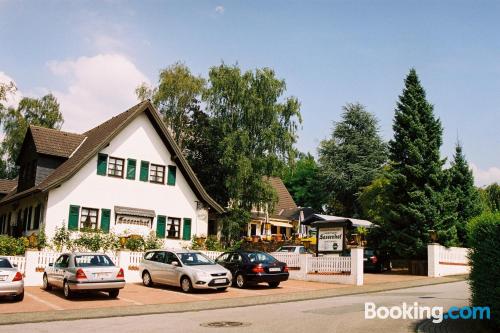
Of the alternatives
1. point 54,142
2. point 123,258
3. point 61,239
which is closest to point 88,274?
point 123,258

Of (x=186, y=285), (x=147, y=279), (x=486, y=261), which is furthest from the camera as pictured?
(x=147, y=279)

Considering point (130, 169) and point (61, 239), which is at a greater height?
point (130, 169)

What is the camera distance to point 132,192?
33219 millimetres

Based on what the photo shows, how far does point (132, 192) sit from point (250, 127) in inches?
522

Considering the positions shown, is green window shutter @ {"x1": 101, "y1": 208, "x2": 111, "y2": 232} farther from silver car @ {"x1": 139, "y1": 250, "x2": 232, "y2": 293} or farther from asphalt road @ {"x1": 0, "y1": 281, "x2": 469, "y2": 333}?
asphalt road @ {"x1": 0, "y1": 281, "x2": 469, "y2": 333}

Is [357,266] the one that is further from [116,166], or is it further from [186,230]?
[116,166]

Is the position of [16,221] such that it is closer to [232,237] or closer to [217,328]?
[232,237]

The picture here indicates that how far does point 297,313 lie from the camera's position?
14.2 metres

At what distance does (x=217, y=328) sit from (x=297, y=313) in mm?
3247

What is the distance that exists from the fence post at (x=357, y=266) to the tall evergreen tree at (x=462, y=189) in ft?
37.5

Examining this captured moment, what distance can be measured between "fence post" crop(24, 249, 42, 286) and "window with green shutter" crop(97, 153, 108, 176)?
10.5 metres

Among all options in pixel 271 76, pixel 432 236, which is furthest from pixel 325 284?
pixel 271 76

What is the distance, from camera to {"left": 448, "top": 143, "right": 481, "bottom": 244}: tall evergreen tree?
32.8 metres

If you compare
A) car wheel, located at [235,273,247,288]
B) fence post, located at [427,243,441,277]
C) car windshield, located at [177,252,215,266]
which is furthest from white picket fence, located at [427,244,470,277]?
car windshield, located at [177,252,215,266]
